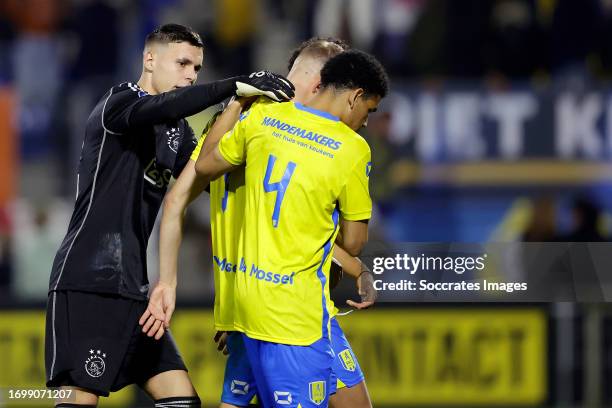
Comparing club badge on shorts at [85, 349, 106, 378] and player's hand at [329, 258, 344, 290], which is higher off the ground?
player's hand at [329, 258, 344, 290]

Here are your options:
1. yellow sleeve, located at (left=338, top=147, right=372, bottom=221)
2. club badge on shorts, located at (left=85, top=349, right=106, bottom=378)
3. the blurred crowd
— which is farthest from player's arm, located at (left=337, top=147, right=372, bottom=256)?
the blurred crowd

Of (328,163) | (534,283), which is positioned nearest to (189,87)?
(328,163)

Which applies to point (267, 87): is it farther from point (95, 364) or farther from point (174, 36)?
point (95, 364)

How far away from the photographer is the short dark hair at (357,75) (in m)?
4.36

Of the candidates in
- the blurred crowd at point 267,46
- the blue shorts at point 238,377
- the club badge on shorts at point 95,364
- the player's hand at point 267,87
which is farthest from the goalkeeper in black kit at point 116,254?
the blurred crowd at point 267,46

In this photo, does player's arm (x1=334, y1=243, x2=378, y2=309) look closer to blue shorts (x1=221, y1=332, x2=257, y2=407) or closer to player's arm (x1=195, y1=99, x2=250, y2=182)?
blue shorts (x1=221, y1=332, x2=257, y2=407)

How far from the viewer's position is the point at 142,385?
4949 mm

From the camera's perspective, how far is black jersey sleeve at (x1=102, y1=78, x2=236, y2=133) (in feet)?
14.5

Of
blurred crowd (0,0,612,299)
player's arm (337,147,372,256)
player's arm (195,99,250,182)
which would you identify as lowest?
player's arm (337,147,372,256)

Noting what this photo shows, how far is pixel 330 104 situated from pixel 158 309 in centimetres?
104

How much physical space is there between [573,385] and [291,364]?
4.90m

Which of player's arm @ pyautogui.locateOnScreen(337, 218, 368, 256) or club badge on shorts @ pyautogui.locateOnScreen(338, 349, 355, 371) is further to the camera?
club badge on shorts @ pyautogui.locateOnScreen(338, 349, 355, 371)

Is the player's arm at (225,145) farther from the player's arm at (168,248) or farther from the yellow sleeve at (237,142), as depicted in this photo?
the player's arm at (168,248)

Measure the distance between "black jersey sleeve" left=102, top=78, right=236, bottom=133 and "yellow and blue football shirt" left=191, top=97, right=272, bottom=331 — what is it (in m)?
0.24
